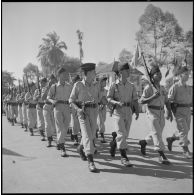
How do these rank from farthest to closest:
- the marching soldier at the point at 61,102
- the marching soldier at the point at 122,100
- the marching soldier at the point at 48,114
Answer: the marching soldier at the point at 48,114
the marching soldier at the point at 61,102
the marching soldier at the point at 122,100

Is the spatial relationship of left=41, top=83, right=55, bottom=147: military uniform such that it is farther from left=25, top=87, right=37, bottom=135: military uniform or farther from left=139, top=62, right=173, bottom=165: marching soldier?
left=139, top=62, right=173, bottom=165: marching soldier

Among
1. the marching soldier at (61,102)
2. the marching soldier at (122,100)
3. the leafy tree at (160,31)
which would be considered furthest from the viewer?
the leafy tree at (160,31)

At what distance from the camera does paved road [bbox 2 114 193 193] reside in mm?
4984

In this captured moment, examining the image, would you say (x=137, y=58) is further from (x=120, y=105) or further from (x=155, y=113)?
(x=120, y=105)

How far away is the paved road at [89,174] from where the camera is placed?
4.98m

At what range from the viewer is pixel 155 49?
3475cm

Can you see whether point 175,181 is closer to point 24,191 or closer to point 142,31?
point 24,191

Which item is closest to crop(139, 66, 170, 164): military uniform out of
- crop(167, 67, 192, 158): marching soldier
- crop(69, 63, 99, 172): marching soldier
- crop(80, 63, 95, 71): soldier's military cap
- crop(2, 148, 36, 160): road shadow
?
crop(167, 67, 192, 158): marching soldier

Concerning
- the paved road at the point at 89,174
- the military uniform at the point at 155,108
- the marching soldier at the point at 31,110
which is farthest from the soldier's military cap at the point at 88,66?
the marching soldier at the point at 31,110

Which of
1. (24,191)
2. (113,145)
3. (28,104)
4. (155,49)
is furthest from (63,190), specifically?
(155,49)

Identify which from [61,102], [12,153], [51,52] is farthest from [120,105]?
[51,52]

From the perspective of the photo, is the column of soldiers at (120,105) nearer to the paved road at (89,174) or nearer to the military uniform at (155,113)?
the military uniform at (155,113)

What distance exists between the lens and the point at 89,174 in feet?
19.2

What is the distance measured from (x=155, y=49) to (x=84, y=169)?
30.2m
